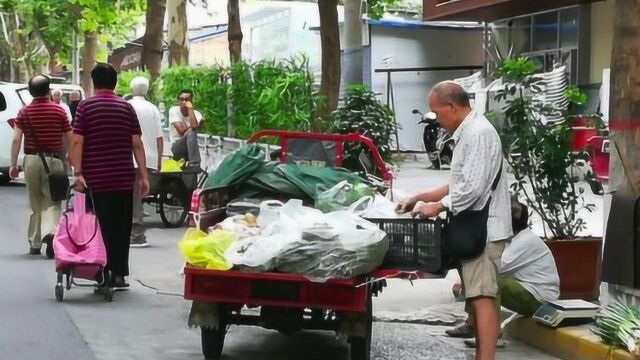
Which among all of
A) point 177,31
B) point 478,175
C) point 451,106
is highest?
point 177,31

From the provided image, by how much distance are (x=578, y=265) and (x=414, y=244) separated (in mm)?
2688

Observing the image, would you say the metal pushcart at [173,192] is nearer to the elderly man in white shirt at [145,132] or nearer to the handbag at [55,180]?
the elderly man in white shirt at [145,132]

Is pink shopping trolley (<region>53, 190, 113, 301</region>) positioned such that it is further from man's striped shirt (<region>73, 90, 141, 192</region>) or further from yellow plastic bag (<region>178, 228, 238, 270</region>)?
yellow plastic bag (<region>178, 228, 238, 270</region>)

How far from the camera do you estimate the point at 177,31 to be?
25.3 meters

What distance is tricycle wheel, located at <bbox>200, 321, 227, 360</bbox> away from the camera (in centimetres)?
691

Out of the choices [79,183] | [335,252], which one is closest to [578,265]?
[335,252]

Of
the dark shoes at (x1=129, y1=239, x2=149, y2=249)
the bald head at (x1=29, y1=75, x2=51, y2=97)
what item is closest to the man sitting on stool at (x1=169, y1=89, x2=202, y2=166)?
the dark shoes at (x1=129, y1=239, x2=149, y2=249)

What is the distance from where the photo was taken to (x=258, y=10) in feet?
134

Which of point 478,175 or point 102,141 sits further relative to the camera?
point 102,141

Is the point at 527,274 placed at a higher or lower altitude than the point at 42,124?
lower

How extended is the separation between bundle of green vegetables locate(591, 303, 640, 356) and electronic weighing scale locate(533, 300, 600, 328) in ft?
1.17

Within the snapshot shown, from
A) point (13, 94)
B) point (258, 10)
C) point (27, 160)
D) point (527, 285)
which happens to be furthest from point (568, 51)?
point (258, 10)

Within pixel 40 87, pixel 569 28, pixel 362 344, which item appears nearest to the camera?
pixel 362 344

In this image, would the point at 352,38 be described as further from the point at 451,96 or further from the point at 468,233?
the point at 468,233
